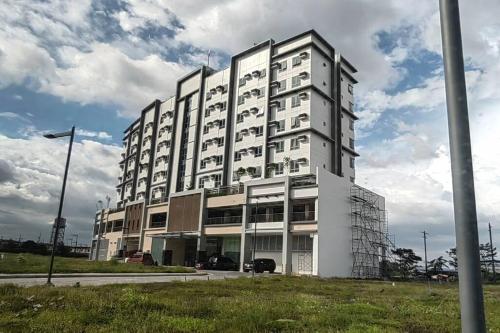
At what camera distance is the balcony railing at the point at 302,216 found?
4661cm

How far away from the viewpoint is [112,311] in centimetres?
1016

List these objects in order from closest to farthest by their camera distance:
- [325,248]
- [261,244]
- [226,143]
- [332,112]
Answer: [325,248] → [261,244] → [332,112] → [226,143]

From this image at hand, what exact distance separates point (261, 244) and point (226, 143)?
747 inches

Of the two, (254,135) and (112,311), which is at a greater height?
(254,135)

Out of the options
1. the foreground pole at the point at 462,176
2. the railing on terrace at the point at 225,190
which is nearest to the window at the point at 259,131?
the railing on terrace at the point at 225,190

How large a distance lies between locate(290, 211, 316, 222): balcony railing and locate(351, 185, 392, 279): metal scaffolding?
24.6ft

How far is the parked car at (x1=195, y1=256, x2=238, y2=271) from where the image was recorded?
50.7m

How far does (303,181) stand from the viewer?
162 ft

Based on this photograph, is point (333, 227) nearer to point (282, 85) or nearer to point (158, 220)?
point (282, 85)

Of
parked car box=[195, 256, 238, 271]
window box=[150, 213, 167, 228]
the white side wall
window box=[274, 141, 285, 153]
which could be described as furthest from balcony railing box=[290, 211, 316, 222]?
window box=[150, 213, 167, 228]

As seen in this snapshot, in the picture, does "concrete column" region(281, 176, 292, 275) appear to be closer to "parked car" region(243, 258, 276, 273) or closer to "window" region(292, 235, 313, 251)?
"window" region(292, 235, 313, 251)

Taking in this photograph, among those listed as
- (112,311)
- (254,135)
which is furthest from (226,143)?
(112,311)

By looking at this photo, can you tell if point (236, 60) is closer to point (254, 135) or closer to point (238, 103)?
point (238, 103)

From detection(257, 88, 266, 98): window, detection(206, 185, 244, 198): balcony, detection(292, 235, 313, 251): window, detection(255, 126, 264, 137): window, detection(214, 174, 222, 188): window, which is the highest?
detection(257, 88, 266, 98): window
